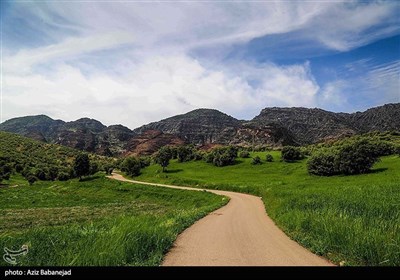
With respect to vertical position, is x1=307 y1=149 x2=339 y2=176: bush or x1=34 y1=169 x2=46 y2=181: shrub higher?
x1=307 y1=149 x2=339 y2=176: bush

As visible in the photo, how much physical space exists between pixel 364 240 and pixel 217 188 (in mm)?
65168

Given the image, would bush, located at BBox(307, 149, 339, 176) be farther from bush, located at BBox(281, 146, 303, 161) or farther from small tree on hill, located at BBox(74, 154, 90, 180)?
small tree on hill, located at BBox(74, 154, 90, 180)

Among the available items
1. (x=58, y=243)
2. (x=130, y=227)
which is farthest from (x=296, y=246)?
(x=58, y=243)

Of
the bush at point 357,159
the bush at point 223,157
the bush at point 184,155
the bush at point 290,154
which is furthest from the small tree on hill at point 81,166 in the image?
the bush at point 357,159

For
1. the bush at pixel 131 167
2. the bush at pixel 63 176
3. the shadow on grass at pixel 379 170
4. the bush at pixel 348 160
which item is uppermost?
the bush at pixel 348 160

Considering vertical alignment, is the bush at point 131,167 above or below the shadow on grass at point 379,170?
below

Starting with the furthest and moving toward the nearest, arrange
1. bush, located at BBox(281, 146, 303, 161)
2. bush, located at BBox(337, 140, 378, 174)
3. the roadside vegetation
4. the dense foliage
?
the dense foliage → bush, located at BBox(281, 146, 303, 161) → bush, located at BBox(337, 140, 378, 174) → the roadside vegetation

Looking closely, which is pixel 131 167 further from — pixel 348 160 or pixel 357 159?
pixel 357 159

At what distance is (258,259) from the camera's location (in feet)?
41.1

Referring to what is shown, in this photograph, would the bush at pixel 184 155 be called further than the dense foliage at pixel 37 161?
Yes

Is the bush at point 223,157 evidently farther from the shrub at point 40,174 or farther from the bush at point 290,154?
the shrub at point 40,174

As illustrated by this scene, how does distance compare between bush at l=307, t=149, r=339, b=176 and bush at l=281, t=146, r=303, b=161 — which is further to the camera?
bush at l=281, t=146, r=303, b=161

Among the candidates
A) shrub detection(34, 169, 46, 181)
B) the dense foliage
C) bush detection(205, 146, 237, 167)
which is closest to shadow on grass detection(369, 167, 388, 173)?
bush detection(205, 146, 237, 167)
